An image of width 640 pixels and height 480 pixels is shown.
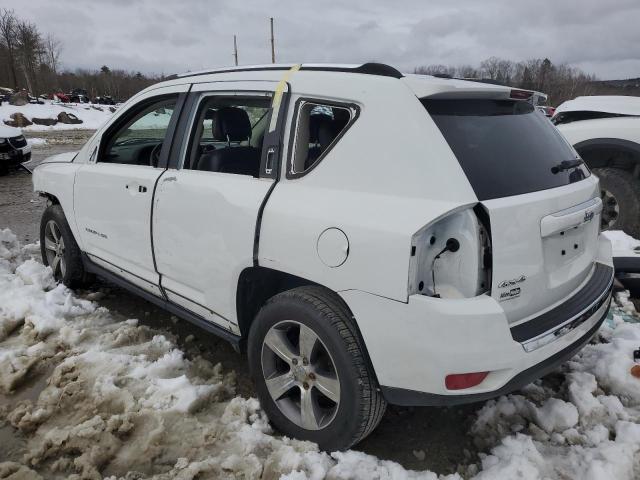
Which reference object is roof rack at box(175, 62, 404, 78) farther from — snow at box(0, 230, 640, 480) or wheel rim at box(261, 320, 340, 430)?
snow at box(0, 230, 640, 480)

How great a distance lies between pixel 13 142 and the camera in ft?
36.4

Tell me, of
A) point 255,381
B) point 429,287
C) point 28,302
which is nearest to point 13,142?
point 28,302

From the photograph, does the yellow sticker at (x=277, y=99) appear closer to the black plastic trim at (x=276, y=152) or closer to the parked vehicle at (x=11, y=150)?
the black plastic trim at (x=276, y=152)

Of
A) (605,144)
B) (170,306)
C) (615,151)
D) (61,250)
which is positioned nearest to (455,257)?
(170,306)

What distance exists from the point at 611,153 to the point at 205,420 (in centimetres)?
483

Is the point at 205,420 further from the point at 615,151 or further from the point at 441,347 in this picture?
the point at 615,151

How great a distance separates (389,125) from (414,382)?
111 cm

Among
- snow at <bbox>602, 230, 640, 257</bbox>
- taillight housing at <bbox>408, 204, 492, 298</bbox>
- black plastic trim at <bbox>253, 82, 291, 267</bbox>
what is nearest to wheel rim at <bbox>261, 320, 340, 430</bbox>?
black plastic trim at <bbox>253, 82, 291, 267</bbox>

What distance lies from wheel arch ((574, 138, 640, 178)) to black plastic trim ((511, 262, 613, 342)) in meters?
2.80

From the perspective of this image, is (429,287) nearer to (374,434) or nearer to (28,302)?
(374,434)

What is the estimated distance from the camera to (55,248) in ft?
14.9

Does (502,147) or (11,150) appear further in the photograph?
(11,150)

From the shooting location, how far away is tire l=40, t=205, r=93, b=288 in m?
4.28

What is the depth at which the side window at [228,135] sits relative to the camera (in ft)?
9.67
